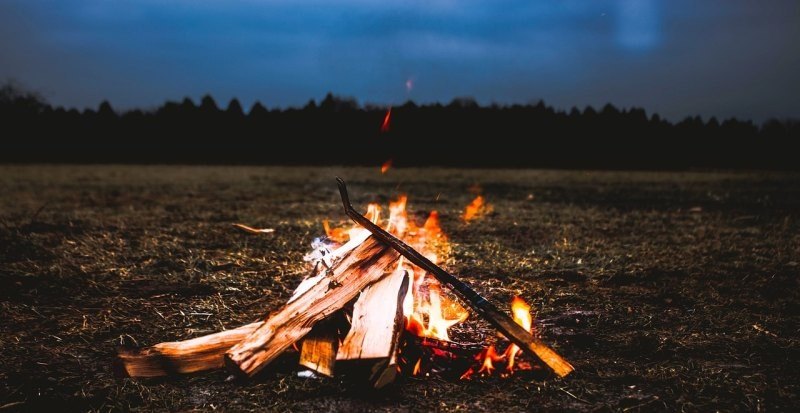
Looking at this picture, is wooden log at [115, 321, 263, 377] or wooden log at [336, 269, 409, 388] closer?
wooden log at [336, 269, 409, 388]

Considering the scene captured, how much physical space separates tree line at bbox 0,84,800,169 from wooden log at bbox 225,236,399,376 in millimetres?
33451

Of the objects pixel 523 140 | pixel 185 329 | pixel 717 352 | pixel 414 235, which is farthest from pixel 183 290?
pixel 523 140

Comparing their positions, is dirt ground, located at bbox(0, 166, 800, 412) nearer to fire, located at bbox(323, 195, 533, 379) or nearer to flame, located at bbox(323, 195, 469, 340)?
fire, located at bbox(323, 195, 533, 379)

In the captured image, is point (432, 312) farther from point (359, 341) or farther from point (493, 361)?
point (359, 341)

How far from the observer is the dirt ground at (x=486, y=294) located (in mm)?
2557

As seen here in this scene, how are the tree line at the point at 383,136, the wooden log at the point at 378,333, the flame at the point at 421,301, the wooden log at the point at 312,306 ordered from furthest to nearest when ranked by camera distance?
1. the tree line at the point at 383,136
2. the flame at the point at 421,301
3. the wooden log at the point at 312,306
4. the wooden log at the point at 378,333

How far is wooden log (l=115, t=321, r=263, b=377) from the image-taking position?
8.75 ft

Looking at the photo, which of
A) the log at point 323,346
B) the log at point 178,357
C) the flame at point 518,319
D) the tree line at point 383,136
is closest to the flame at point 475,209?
the flame at point 518,319

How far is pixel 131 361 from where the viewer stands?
2.66 meters

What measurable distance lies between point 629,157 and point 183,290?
40.1m

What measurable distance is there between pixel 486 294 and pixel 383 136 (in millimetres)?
37000

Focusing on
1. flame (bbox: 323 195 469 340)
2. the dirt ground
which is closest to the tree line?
the dirt ground

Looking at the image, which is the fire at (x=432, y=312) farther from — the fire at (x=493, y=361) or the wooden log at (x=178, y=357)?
the wooden log at (x=178, y=357)

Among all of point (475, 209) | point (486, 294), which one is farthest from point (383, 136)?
point (486, 294)
